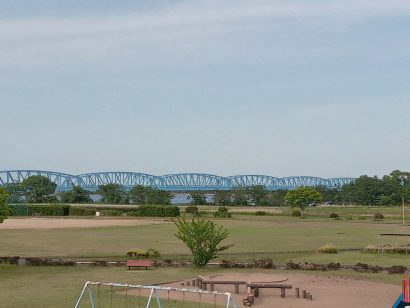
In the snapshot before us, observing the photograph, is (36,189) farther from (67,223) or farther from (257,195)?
(67,223)

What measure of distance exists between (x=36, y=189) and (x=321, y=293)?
494ft

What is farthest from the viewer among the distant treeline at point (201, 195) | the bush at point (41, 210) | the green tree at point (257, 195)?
the green tree at point (257, 195)

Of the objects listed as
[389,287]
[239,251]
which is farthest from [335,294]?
[239,251]

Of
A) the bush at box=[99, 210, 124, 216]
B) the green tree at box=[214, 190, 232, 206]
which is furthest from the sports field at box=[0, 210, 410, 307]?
the green tree at box=[214, 190, 232, 206]

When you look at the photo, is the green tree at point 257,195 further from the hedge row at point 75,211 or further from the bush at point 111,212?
the bush at point 111,212

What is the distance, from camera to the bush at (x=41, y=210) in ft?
318

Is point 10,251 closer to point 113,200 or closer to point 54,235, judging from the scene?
point 54,235

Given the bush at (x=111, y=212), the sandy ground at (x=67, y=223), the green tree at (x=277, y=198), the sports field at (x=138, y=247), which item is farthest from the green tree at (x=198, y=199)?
the sports field at (x=138, y=247)

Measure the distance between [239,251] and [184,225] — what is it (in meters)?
9.04

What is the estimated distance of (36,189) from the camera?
16800 centimetres

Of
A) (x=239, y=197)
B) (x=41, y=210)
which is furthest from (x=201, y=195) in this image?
(x=41, y=210)

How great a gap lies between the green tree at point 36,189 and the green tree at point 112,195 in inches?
558

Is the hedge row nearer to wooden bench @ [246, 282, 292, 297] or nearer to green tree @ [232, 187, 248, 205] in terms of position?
green tree @ [232, 187, 248, 205]

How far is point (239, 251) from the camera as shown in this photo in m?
41.5
